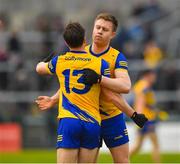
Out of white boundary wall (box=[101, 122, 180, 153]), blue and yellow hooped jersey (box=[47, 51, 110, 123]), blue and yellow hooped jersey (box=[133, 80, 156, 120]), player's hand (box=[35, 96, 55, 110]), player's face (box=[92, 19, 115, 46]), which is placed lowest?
white boundary wall (box=[101, 122, 180, 153])

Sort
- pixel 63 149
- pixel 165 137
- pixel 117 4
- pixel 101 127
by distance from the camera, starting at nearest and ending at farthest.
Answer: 1. pixel 63 149
2. pixel 101 127
3. pixel 165 137
4. pixel 117 4

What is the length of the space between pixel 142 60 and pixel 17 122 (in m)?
4.51

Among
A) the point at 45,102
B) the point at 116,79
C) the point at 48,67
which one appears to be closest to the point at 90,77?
the point at 116,79

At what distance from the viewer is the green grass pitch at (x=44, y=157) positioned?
19.8 metres

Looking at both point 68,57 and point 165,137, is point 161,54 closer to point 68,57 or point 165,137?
point 165,137

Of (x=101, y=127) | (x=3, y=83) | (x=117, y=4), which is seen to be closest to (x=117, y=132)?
(x=101, y=127)

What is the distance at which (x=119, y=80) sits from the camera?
10.4 meters

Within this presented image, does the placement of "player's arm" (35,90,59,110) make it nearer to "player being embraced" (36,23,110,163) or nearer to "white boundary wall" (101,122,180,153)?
"player being embraced" (36,23,110,163)

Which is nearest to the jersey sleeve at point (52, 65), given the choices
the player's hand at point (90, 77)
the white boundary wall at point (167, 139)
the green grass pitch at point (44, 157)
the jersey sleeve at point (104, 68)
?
the player's hand at point (90, 77)

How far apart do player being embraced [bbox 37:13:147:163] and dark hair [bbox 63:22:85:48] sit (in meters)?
0.56

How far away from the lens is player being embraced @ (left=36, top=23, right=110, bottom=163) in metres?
10.1

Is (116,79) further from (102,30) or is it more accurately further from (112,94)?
(102,30)

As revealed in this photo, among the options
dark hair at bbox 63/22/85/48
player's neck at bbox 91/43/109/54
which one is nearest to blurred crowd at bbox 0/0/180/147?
player's neck at bbox 91/43/109/54

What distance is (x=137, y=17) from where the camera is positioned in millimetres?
27828
